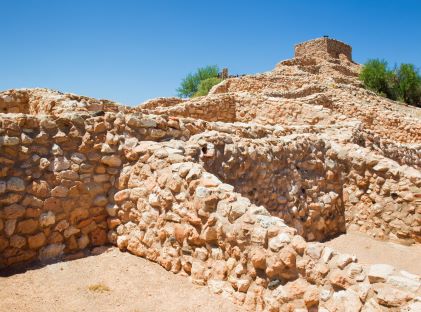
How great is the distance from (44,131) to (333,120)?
825 centimetres

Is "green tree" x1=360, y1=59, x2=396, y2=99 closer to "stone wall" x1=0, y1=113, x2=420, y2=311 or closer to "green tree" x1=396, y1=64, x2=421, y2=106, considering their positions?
"green tree" x1=396, y1=64, x2=421, y2=106

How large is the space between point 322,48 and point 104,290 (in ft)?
99.6

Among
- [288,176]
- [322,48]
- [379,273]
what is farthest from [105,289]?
[322,48]

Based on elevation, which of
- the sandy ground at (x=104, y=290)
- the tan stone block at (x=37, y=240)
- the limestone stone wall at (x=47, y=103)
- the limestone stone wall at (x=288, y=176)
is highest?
the limestone stone wall at (x=47, y=103)

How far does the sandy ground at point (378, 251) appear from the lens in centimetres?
530

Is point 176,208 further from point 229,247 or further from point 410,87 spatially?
point 410,87

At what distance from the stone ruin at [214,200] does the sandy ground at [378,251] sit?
219 mm

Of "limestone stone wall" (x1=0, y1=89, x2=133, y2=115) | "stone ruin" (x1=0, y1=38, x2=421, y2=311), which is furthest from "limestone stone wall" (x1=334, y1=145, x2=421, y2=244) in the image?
"limestone stone wall" (x1=0, y1=89, x2=133, y2=115)

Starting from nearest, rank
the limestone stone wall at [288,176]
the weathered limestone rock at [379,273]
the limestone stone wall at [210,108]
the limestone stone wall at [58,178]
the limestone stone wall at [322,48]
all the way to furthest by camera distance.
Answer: the weathered limestone rock at [379,273] < the limestone stone wall at [58,178] < the limestone stone wall at [288,176] < the limestone stone wall at [210,108] < the limestone stone wall at [322,48]

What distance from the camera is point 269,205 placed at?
5.34 m

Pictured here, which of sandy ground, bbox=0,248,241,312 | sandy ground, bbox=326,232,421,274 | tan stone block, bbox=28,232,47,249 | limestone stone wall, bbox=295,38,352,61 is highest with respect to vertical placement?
limestone stone wall, bbox=295,38,352,61

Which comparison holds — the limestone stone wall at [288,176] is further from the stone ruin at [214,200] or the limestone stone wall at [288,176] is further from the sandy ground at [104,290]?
the sandy ground at [104,290]

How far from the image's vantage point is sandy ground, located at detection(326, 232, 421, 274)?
17.4 ft

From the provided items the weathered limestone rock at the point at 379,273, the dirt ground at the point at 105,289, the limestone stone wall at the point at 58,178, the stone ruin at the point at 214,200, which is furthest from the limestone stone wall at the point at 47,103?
the weathered limestone rock at the point at 379,273
